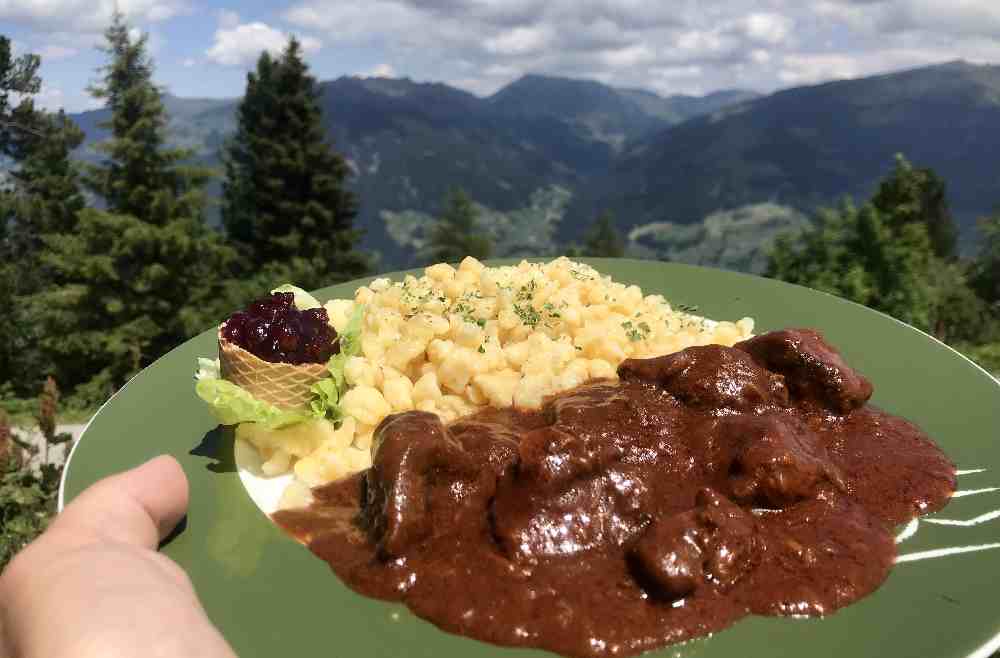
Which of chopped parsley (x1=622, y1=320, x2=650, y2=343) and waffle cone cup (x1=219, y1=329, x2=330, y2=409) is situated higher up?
chopped parsley (x1=622, y1=320, x2=650, y2=343)

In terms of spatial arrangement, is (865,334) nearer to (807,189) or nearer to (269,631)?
(269,631)

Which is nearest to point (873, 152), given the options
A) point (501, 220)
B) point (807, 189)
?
point (807, 189)

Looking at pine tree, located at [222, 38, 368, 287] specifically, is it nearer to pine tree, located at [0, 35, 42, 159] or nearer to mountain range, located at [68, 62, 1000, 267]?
pine tree, located at [0, 35, 42, 159]

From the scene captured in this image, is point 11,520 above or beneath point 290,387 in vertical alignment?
beneath

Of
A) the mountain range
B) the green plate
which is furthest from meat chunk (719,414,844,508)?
the mountain range

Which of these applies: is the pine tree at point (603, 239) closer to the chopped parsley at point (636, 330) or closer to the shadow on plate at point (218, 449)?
the chopped parsley at point (636, 330)
